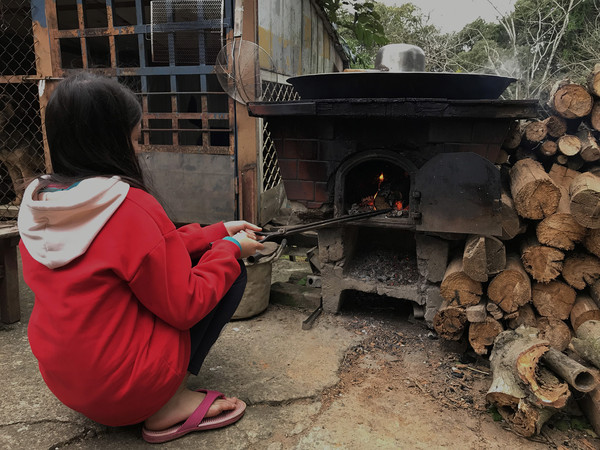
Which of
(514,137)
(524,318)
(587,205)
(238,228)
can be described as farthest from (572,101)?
(238,228)

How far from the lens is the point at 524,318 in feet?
8.52

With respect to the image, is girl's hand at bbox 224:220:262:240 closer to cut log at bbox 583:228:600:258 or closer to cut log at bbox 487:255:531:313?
cut log at bbox 487:255:531:313

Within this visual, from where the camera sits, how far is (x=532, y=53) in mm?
14688

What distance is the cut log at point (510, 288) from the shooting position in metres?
2.47

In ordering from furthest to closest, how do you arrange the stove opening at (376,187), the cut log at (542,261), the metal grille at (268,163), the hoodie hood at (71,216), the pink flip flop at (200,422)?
the metal grille at (268,163) → the stove opening at (376,187) → the cut log at (542,261) → the pink flip flop at (200,422) → the hoodie hood at (71,216)

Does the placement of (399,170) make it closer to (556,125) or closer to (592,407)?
(556,125)

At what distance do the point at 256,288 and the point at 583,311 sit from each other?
79.1 inches

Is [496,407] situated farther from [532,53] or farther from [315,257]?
[532,53]

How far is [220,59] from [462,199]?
2.29 meters

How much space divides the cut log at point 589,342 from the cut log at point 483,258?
0.49 meters

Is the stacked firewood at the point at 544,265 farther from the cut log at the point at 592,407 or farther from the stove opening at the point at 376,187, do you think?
the stove opening at the point at 376,187

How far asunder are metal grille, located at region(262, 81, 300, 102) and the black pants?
8.73 feet

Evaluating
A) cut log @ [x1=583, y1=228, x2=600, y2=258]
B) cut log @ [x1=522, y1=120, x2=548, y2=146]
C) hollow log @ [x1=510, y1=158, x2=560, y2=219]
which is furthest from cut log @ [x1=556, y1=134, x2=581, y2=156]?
Answer: cut log @ [x1=583, y1=228, x2=600, y2=258]

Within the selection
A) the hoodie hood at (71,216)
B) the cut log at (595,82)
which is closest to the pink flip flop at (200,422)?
the hoodie hood at (71,216)
